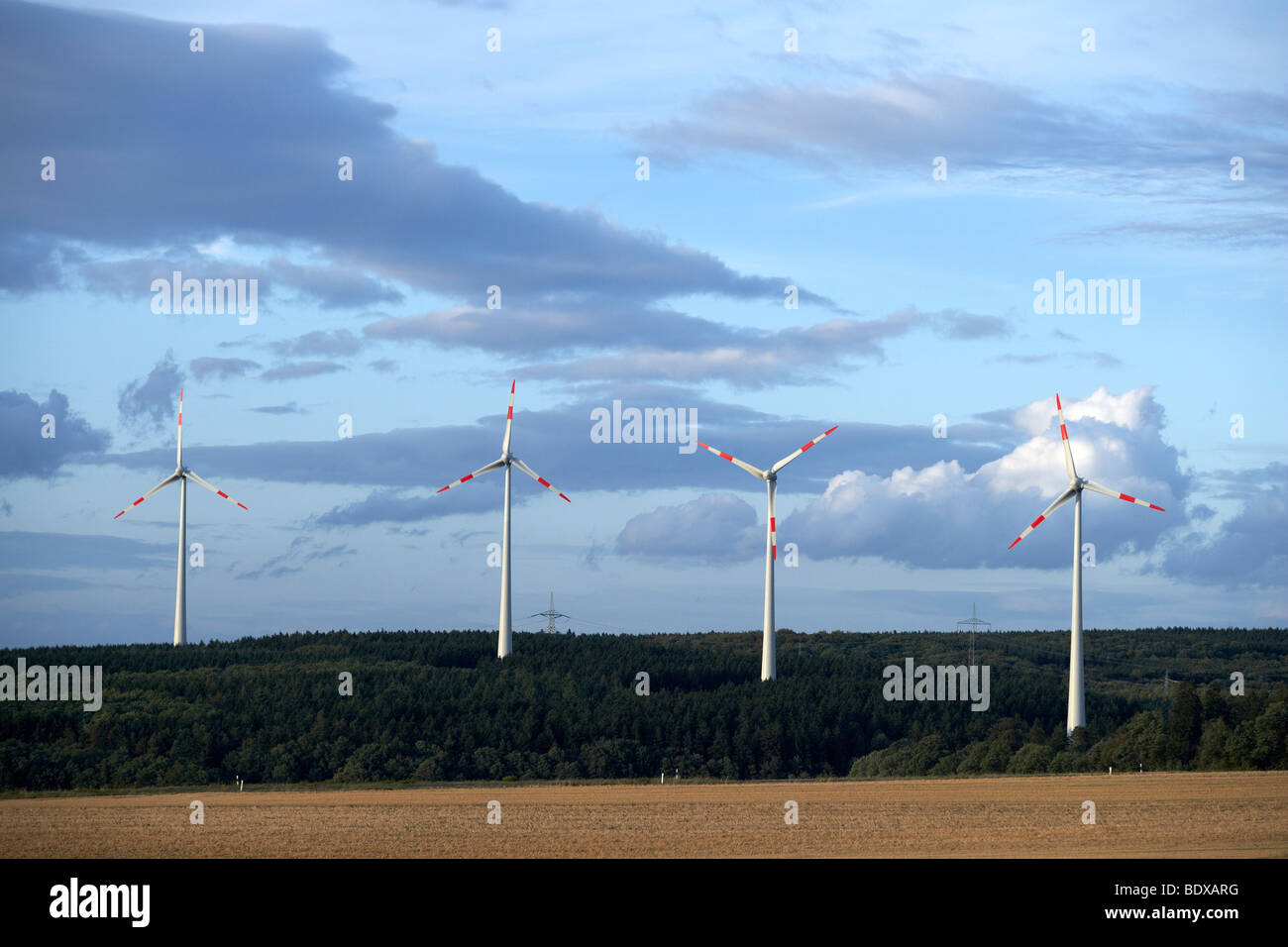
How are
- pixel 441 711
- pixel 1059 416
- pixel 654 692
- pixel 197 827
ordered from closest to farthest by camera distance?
pixel 197 827, pixel 1059 416, pixel 441 711, pixel 654 692

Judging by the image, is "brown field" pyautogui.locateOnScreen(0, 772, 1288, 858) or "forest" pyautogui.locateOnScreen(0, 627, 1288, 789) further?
"forest" pyautogui.locateOnScreen(0, 627, 1288, 789)

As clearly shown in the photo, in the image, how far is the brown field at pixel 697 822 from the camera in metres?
53.2

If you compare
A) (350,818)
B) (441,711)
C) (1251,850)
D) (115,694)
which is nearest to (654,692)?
(441,711)

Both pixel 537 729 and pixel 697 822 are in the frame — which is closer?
pixel 697 822

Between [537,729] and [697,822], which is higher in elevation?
[697,822]

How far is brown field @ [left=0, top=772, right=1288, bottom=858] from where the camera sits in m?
53.2

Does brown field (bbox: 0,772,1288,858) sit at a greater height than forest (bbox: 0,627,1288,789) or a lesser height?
greater

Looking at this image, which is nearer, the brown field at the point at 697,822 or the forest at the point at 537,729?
the brown field at the point at 697,822

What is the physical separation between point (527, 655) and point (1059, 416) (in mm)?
99153

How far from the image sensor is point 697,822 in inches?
2522

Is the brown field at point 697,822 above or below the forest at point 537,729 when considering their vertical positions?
above
